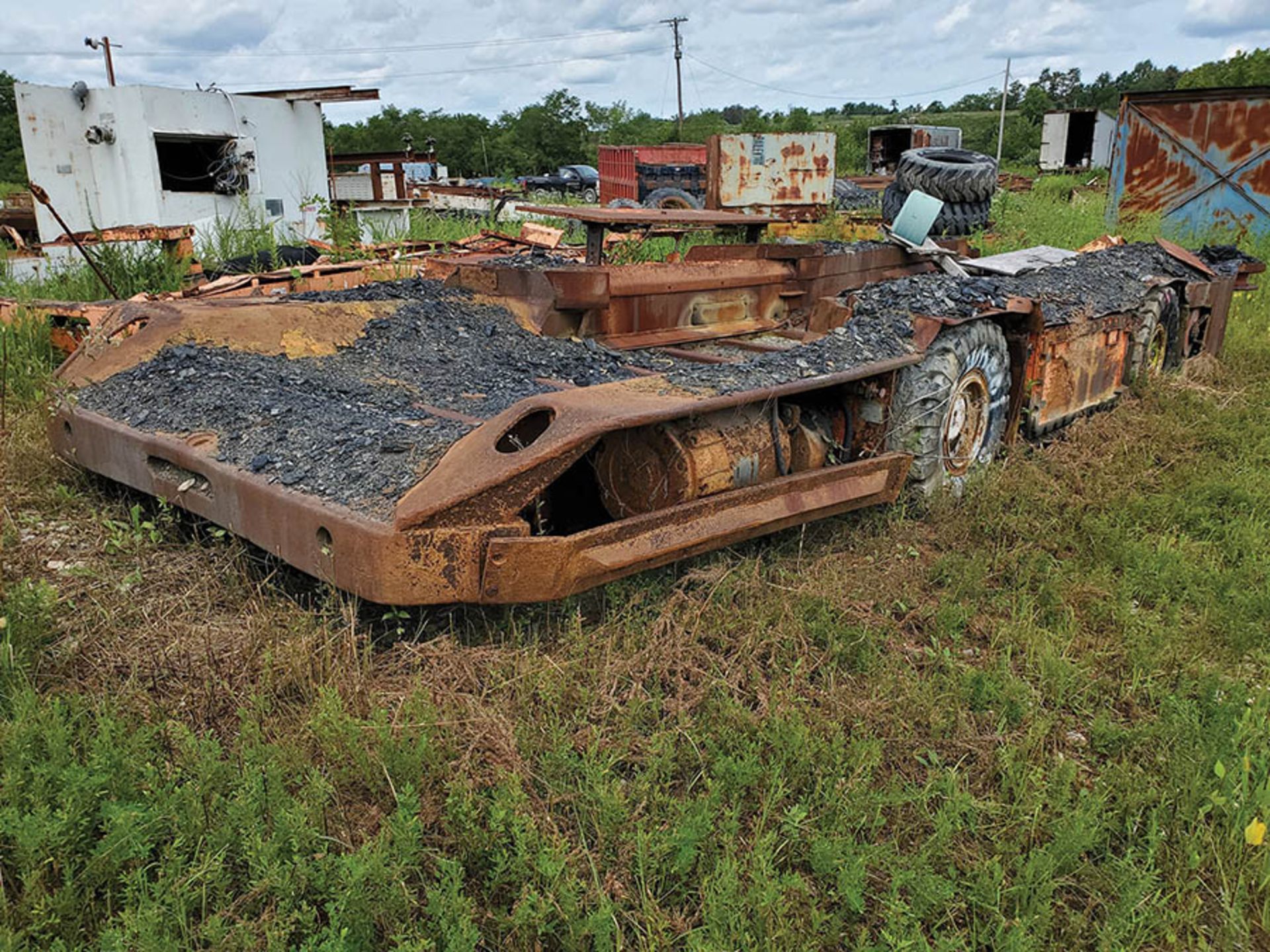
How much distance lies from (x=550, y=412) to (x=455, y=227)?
10106 millimetres

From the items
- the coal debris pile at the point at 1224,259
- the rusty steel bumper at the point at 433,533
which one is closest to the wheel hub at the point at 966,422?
the rusty steel bumper at the point at 433,533

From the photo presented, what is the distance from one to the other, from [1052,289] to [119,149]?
1451 cm

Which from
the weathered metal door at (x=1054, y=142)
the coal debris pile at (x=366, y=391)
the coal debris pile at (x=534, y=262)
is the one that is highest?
the weathered metal door at (x=1054, y=142)

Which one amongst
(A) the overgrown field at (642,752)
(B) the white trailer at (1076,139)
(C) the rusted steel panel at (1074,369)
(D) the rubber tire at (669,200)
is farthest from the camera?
(B) the white trailer at (1076,139)

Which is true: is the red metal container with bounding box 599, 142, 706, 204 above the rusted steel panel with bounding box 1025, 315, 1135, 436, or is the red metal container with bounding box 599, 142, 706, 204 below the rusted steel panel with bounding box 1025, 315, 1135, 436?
above

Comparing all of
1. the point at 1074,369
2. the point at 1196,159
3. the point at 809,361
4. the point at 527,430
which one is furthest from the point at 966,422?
the point at 1196,159

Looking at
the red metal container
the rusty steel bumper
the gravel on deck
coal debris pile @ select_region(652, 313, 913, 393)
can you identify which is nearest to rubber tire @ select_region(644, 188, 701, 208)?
the red metal container

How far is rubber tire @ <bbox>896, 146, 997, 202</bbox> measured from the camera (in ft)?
28.1

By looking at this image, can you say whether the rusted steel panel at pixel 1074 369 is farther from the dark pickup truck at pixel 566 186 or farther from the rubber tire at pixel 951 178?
the dark pickup truck at pixel 566 186

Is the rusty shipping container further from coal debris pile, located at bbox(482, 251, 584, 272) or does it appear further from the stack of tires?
coal debris pile, located at bbox(482, 251, 584, 272)

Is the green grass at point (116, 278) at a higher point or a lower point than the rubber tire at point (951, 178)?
lower

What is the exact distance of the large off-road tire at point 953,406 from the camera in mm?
4281

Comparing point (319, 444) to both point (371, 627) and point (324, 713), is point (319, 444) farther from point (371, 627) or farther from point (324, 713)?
point (324, 713)

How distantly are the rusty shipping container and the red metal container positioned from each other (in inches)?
327
